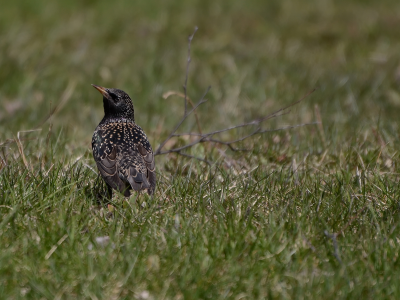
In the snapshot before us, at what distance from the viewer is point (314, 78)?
9.64 metres

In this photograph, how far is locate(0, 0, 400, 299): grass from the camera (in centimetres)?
361

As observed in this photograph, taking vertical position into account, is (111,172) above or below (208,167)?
above

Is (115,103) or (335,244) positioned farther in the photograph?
(115,103)

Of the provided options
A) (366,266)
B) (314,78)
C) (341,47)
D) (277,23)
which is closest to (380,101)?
A: (314,78)

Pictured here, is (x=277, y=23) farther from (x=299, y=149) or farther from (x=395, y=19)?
(x=299, y=149)

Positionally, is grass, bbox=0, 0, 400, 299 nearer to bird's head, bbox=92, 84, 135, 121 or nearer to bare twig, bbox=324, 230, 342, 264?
bare twig, bbox=324, 230, 342, 264

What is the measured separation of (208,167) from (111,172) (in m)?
1.21

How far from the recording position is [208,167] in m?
5.88

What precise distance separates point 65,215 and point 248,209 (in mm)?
1300

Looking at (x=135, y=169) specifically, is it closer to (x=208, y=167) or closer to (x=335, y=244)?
(x=208, y=167)

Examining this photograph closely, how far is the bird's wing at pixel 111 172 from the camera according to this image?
4.86 m

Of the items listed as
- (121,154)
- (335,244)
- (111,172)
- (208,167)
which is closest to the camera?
(335,244)

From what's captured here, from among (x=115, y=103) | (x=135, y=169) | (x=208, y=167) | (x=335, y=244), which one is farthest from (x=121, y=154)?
(x=335, y=244)

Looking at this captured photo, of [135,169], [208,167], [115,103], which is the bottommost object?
[208,167]
